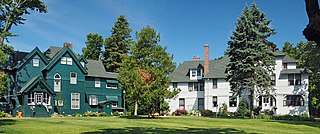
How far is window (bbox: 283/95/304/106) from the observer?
45.3 meters

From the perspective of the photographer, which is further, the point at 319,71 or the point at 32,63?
the point at 319,71

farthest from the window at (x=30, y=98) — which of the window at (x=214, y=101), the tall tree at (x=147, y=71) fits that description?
the window at (x=214, y=101)

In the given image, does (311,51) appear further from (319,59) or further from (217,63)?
(217,63)

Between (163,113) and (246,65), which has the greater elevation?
(246,65)

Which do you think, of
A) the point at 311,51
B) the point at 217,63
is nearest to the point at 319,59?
the point at 311,51

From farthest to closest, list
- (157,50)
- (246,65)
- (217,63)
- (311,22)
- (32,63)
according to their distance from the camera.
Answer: (217,63)
(32,63)
(246,65)
(157,50)
(311,22)

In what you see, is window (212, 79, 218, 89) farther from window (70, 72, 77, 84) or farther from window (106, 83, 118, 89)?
window (70, 72, 77, 84)

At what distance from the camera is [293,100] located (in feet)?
150

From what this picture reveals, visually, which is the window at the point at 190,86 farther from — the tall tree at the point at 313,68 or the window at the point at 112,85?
the tall tree at the point at 313,68

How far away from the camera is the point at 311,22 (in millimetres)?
6371

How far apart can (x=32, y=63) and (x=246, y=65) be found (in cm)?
2518

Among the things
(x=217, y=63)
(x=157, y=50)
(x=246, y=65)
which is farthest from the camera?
(x=217, y=63)

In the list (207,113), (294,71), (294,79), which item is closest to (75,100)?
(207,113)

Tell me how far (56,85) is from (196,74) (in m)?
20.2
